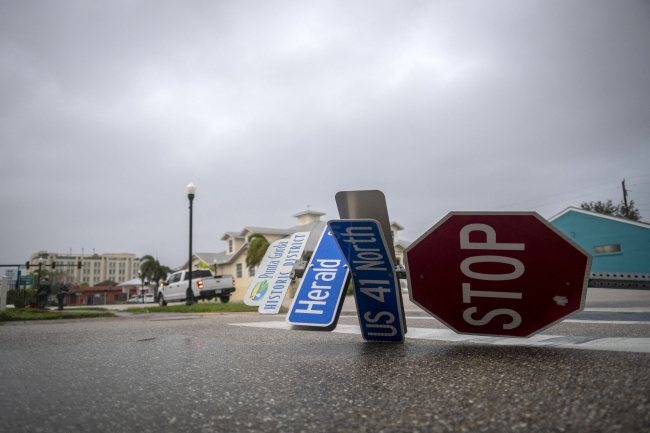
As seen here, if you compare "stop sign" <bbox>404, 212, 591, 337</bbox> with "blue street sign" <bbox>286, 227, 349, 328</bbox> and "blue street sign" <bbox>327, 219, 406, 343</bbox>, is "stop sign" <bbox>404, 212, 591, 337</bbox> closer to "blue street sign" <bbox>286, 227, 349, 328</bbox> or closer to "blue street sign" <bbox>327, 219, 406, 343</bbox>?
"blue street sign" <bbox>327, 219, 406, 343</bbox>

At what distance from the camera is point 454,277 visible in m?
3.16

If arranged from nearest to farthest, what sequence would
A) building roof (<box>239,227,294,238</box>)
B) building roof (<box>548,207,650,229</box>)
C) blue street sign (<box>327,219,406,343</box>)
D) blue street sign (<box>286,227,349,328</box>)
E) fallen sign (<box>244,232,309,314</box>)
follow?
blue street sign (<box>327,219,406,343</box>)
blue street sign (<box>286,227,349,328</box>)
fallen sign (<box>244,232,309,314</box>)
building roof (<box>548,207,650,229</box>)
building roof (<box>239,227,294,238</box>)

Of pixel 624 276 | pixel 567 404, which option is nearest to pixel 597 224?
pixel 624 276

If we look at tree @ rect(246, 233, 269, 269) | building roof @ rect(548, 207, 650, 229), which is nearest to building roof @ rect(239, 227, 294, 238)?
tree @ rect(246, 233, 269, 269)

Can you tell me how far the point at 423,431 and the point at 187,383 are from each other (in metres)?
1.50

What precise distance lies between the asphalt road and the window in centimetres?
2510

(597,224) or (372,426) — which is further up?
(597,224)

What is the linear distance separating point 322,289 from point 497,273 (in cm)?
196

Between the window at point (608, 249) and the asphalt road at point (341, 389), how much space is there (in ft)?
82.3

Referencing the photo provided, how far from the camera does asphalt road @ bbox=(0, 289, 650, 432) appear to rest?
1607mm

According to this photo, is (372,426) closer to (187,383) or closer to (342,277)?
(187,383)

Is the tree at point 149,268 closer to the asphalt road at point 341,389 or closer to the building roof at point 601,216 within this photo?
the building roof at point 601,216

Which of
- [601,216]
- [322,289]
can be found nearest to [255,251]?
[601,216]

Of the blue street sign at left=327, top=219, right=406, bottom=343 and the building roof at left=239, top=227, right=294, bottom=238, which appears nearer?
the blue street sign at left=327, top=219, right=406, bottom=343
